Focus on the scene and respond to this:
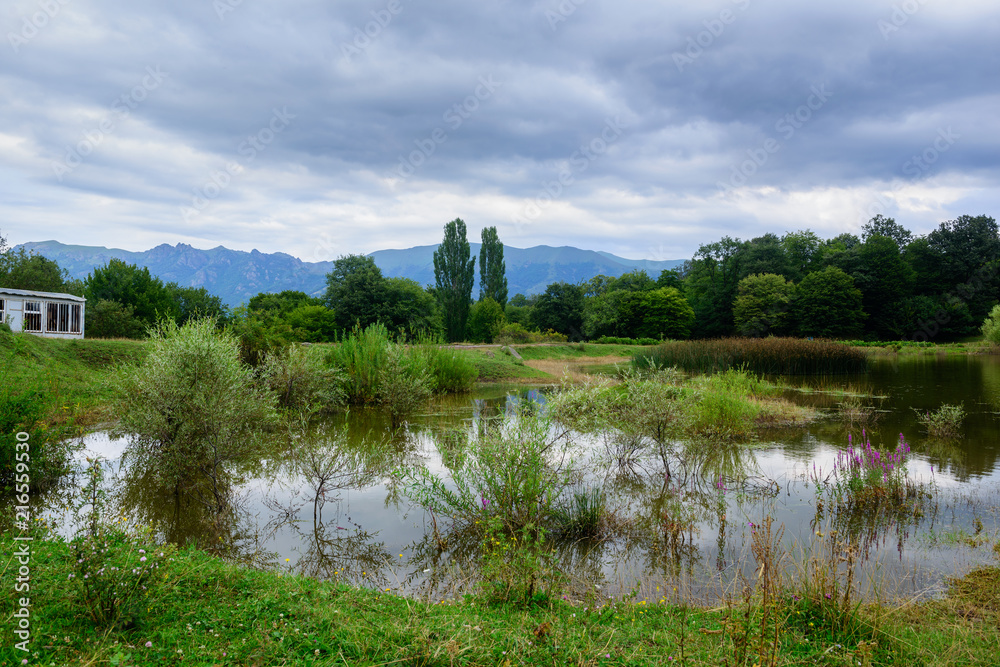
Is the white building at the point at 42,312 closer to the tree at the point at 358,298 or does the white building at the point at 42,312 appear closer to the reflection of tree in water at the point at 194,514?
the tree at the point at 358,298

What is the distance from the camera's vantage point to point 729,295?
62969mm

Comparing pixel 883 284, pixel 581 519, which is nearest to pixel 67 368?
pixel 581 519

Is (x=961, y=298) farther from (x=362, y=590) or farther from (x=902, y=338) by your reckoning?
(x=362, y=590)

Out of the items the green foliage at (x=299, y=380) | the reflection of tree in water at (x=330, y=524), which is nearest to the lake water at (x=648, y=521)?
the reflection of tree in water at (x=330, y=524)

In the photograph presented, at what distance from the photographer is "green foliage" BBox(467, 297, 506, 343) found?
186 ft

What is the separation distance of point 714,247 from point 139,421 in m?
71.8

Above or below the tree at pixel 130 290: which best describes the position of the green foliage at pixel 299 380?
below

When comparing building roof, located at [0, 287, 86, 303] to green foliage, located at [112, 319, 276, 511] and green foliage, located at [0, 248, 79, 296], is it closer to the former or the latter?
green foliage, located at [0, 248, 79, 296]

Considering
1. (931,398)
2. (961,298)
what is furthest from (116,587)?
(961,298)

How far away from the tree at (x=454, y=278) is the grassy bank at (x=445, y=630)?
52448 mm

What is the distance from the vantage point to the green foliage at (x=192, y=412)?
738cm

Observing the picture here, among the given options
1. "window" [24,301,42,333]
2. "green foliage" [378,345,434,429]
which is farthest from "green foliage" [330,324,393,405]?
"window" [24,301,42,333]

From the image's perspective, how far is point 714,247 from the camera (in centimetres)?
7081

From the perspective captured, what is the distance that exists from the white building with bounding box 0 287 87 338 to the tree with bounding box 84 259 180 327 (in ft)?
44.8
